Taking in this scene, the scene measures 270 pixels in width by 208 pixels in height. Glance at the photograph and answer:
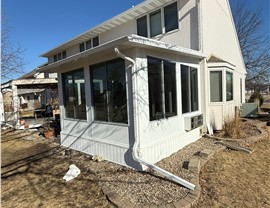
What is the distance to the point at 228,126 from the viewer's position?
7160mm

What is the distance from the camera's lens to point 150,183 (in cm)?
400

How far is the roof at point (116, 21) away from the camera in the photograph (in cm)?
796

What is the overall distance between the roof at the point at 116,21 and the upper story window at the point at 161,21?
0.85 feet

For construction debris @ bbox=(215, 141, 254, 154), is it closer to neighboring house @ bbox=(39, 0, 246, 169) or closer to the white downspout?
neighboring house @ bbox=(39, 0, 246, 169)

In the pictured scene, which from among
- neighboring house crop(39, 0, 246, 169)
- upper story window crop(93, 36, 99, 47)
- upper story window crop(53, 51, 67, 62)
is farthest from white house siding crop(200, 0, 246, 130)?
upper story window crop(53, 51, 67, 62)

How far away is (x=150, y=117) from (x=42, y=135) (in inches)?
302

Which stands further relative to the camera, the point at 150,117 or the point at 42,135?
the point at 42,135

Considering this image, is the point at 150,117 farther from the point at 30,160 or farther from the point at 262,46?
the point at 262,46

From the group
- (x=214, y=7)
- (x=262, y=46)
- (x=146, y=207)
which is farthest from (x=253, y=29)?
(x=146, y=207)

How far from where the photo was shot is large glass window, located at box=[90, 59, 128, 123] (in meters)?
5.04

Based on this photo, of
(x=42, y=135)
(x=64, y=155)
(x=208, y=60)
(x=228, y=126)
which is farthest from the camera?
(x=42, y=135)

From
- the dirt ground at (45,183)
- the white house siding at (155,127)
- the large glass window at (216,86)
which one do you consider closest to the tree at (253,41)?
the large glass window at (216,86)

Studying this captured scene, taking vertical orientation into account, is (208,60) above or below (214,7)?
below

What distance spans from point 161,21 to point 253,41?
1955cm
